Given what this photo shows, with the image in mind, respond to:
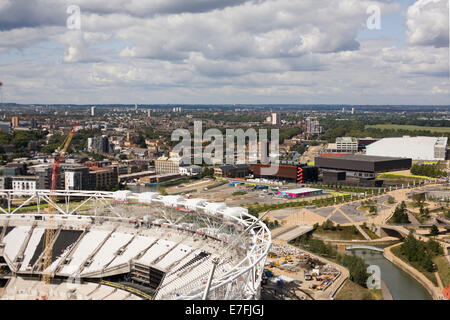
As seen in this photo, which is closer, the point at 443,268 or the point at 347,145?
the point at 443,268

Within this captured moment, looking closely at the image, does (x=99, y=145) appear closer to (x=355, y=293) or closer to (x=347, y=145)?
(x=347, y=145)

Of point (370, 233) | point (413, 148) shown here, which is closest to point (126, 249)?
point (370, 233)

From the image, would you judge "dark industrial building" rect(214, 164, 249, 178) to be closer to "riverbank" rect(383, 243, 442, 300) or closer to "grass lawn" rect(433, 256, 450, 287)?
"riverbank" rect(383, 243, 442, 300)

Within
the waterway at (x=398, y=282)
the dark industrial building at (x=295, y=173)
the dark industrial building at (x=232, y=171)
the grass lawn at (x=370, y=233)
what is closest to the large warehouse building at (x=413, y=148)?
the dark industrial building at (x=295, y=173)

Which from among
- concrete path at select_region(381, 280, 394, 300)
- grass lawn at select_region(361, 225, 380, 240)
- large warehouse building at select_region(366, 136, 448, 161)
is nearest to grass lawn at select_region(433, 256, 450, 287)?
concrete path at select_region(381, 280, 394, 300)

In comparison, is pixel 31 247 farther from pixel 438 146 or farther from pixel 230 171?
pixel 438 146

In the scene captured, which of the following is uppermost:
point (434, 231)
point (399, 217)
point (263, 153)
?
point (263, 153)
